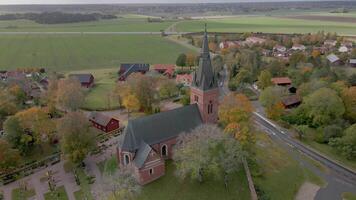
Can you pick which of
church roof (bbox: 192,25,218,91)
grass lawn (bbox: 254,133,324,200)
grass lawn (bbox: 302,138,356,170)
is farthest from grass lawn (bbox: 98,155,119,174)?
grass lawn (bbox: 302,138,356,170)

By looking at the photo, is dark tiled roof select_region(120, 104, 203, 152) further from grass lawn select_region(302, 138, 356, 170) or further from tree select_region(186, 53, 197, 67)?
tree select_region(186, 53, 197, 67)

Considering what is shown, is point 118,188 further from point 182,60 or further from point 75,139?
point 182,60

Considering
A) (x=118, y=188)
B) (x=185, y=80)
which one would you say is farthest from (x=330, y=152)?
(x=185, y=80)

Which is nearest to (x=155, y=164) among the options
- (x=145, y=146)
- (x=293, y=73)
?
(x=145, y=146)

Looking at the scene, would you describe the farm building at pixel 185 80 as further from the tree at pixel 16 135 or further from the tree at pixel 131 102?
the tree at pixel 16 135

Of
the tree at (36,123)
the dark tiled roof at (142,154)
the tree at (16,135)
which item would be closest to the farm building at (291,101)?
the dark tiled roof at (142,154)

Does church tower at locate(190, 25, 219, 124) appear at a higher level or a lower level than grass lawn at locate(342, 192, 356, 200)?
higher
